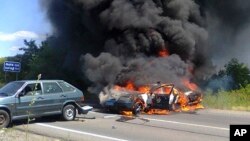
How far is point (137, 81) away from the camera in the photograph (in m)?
23.4

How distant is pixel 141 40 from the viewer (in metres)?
26.5

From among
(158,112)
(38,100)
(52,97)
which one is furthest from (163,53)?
(38,100)

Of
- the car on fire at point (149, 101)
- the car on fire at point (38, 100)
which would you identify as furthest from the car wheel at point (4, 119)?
the car on fire at point (149, 101)

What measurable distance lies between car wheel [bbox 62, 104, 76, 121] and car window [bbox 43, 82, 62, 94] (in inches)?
26.7

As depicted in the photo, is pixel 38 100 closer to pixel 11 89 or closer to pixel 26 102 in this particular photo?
pixel 26 102

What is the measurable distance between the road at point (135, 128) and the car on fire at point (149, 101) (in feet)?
4.16

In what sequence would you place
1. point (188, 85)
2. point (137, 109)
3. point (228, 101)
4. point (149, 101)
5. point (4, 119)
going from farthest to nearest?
point (188, 85), point (228, 101), point (149, 101), point (137, 109), point (4, 119)

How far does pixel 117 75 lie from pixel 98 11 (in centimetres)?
628

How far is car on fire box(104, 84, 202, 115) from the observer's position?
1772 centimetres

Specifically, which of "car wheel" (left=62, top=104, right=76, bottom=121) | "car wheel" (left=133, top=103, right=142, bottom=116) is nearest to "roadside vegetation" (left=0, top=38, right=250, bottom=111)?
"car wheel" (left=133, top=103, right=142, bottom=116)

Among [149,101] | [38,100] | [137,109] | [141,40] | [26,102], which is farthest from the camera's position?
[141,40]

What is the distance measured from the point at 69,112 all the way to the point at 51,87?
1164mm

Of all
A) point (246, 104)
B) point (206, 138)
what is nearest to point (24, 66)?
point (246, 104)

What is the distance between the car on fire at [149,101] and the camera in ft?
58.1
